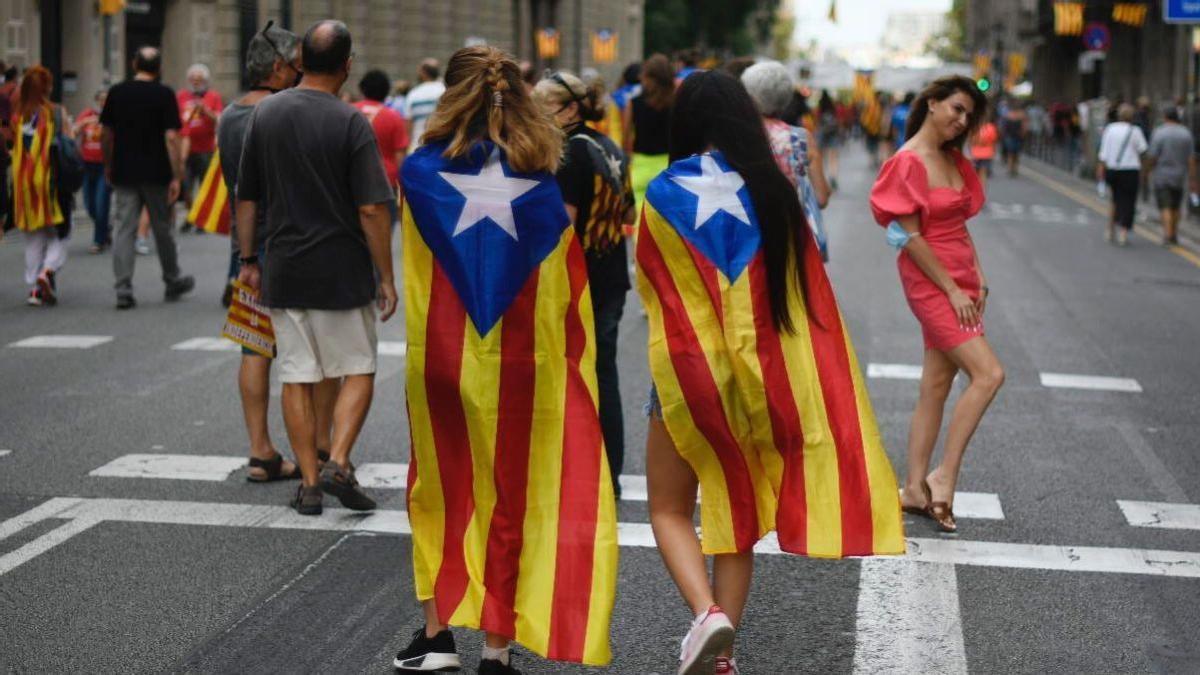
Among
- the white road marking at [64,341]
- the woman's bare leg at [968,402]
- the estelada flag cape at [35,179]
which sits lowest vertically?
the white road marking at [64,341]

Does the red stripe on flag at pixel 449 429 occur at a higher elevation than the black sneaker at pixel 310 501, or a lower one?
higher

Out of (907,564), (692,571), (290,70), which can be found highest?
(290,70)

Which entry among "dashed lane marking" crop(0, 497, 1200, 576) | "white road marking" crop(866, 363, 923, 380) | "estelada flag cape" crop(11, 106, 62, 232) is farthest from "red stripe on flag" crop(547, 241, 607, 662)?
"estelada flag cape" crop(11, 106, 62, 232)

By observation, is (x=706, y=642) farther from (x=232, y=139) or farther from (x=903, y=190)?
(x=232, y=139)

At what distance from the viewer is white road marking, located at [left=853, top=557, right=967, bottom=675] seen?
5047mm

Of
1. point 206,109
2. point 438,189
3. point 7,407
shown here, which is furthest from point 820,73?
point 438,189

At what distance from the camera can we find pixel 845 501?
450 cm

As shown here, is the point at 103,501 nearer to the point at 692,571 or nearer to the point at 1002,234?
the point at 692,571

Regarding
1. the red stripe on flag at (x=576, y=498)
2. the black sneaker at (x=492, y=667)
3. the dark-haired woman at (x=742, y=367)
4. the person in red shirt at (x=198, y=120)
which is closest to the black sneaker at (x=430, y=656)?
the black sneaker at (x=492, y=667)

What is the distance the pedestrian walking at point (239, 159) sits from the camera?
727cm

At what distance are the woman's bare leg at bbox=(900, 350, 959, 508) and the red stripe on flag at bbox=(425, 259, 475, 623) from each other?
107 inches

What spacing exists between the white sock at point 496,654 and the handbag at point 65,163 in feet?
31.0

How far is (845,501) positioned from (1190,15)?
1895 centimetres

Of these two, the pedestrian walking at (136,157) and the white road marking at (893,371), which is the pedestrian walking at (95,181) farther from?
the white road marking at (893,371)
